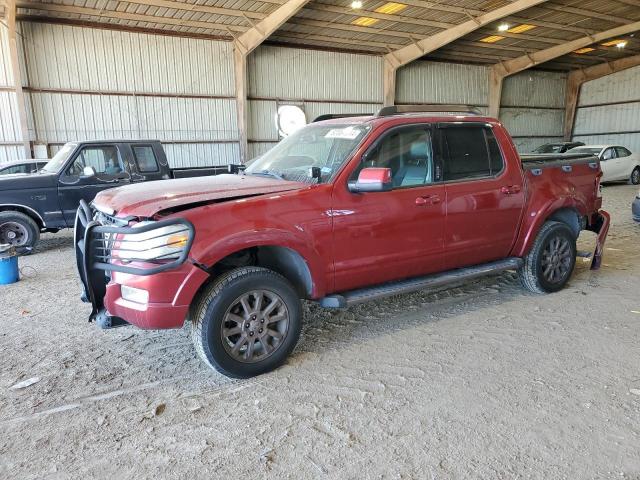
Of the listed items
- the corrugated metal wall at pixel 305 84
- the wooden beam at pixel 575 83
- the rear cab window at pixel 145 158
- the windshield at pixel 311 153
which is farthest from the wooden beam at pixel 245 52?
the wooden beam at pixel 575 83

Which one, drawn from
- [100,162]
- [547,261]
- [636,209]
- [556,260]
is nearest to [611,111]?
[636,209]

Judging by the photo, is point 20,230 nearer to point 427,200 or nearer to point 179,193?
point 179,193

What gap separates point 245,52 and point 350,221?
14.0 metres

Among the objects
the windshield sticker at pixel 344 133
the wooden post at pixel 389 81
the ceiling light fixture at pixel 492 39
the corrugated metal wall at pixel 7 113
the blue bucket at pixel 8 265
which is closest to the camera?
the windshield sticker at pixel 344 133

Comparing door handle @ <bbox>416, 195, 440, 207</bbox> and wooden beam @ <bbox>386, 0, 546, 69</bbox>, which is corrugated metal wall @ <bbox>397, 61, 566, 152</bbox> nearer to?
wooden beam @ <bbox>386, 0, 546, 69</bbox>

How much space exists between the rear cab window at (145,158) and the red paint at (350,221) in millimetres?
4781

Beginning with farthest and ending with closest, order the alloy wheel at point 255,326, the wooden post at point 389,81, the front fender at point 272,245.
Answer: the wooden post at point 389,81, the alloy wheel at point 255,326, the front fender at point 272,245

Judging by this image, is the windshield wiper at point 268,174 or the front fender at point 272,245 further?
the windshield wiper at point 268,174

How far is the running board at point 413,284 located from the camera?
3702 mm

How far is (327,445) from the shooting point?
2678 mm

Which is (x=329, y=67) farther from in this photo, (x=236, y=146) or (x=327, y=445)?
(x=327, y=445)

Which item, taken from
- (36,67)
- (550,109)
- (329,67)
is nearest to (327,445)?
(36,67)

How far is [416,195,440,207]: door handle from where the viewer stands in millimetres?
4043

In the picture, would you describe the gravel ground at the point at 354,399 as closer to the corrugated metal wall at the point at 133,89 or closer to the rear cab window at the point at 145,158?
the rear cab window at the point at 145,158
